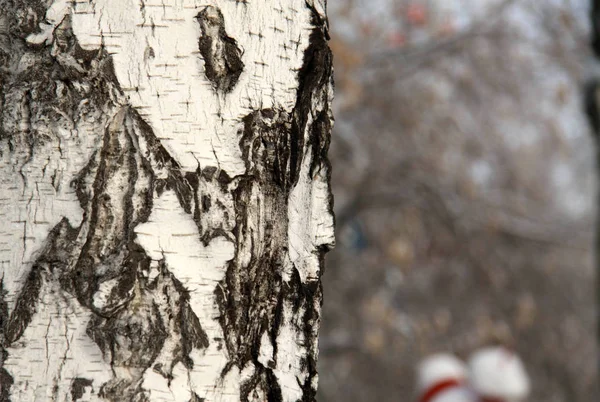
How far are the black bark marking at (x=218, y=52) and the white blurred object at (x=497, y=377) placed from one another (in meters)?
3.95

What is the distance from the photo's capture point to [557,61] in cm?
567

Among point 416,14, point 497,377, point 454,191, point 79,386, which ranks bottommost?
point 79,386

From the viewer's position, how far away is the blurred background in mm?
5504

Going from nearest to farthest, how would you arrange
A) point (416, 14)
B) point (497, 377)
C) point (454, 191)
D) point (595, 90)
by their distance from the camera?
point (595, 90) → point (497, 377) → point (416, 14) → point (454, 191)

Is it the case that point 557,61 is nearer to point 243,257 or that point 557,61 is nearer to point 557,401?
point 557,401

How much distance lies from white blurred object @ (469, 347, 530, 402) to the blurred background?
0.87 meters

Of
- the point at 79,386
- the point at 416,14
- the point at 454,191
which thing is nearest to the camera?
the point at 79,386

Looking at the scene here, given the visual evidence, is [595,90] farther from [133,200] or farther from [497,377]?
[133,200]

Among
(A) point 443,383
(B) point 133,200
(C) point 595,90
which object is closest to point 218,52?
(B) point 133,200

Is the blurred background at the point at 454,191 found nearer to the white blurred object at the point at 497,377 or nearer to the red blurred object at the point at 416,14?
the red blurred object at the point at 416,14

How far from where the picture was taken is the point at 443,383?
496cm

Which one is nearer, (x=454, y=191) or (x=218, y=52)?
(x=218, y=52)

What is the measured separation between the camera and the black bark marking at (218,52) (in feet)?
3.24

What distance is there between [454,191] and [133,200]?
199 inches
